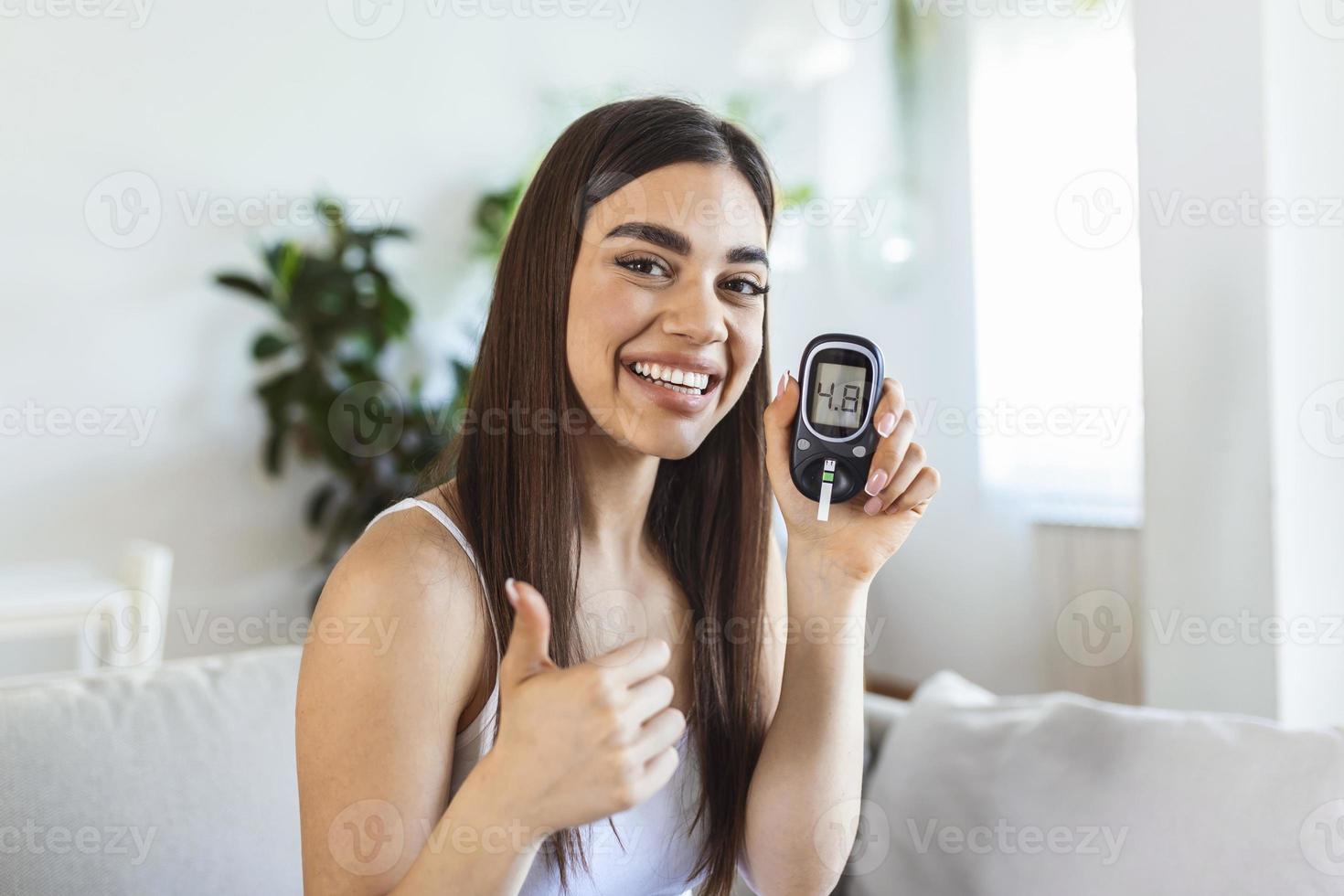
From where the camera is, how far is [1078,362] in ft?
11.0

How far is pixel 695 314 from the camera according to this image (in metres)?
1.10

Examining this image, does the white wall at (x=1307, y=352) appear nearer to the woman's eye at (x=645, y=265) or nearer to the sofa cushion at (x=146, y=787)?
the woman's eye at (x=645, y=265)

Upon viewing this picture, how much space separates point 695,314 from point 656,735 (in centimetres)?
48

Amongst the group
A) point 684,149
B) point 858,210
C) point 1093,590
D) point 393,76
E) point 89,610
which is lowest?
point 1093,590

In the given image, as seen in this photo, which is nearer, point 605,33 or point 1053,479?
point 1053,479

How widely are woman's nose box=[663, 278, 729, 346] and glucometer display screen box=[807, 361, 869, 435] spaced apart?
0.39ft

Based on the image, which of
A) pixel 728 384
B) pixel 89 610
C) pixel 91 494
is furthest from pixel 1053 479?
pixel 91 494

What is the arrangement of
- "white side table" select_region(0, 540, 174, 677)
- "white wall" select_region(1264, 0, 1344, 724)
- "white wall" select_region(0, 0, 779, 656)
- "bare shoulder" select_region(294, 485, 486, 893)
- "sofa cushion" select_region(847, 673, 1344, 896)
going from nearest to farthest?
"bare shoulder" select_region(294, 485, 486, 893) < "sofa cushion" select_region(847, 673, 1344, 896) < "white wall" select_region(1264, 0, 1344, 724) < "white side table" select_region(0, 540, 174, 677) < "white wall" select_region(0, 0, 779, 656)

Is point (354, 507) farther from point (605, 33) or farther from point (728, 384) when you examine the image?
point (728, 384)

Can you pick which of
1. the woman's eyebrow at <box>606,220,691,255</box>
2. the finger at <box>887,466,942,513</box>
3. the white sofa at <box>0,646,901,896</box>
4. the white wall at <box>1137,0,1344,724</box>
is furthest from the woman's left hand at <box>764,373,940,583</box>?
the white wall at <box>1137,0,1344,724</box>

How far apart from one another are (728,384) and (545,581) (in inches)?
11.9

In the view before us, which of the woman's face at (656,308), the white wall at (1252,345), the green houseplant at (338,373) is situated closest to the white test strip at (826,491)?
the woman's face at (656,308)

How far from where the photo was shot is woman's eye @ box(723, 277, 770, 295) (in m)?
1.17

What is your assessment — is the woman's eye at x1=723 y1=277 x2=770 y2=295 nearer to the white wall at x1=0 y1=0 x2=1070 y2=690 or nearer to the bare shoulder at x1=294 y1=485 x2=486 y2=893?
the bare shoulder at x1=294 y1=485 x2=486 y2=893
